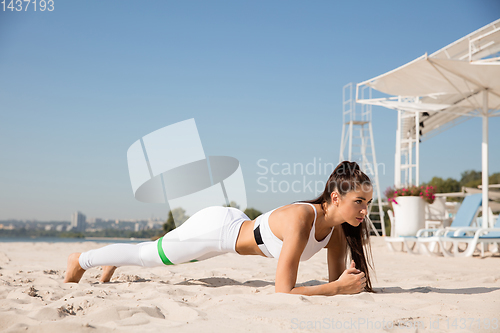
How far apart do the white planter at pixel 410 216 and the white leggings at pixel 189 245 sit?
5.81m

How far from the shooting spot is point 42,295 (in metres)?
2.34

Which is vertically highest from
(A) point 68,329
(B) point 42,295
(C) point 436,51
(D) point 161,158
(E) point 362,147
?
(C) point 436,51

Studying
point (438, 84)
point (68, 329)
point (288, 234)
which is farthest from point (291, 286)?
point (438, 84)

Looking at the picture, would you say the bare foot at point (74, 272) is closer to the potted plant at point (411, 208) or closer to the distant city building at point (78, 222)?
the potted plant at point (411, 208)

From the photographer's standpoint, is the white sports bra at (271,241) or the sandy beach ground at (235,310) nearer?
the sandy beach ground at (235,310)

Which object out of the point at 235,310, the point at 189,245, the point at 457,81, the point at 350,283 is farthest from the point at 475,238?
the point at 235,310

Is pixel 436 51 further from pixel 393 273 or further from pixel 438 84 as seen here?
pixel 393 273

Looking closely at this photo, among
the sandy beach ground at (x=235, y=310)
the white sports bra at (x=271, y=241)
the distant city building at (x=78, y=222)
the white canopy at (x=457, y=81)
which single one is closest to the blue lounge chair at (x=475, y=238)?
the white canopy at (x=457, y=81)

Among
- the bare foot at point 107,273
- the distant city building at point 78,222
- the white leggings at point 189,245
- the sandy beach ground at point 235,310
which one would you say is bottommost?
the distant city building at point 78,222

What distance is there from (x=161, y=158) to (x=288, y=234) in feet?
6.86

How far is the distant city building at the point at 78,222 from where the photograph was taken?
18.1 meters

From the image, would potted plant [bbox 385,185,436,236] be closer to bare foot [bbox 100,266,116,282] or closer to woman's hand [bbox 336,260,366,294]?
woman's hand [bbox 336,260,366,294]

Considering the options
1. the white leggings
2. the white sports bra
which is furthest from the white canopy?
the white leggings

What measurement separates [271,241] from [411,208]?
611cm
